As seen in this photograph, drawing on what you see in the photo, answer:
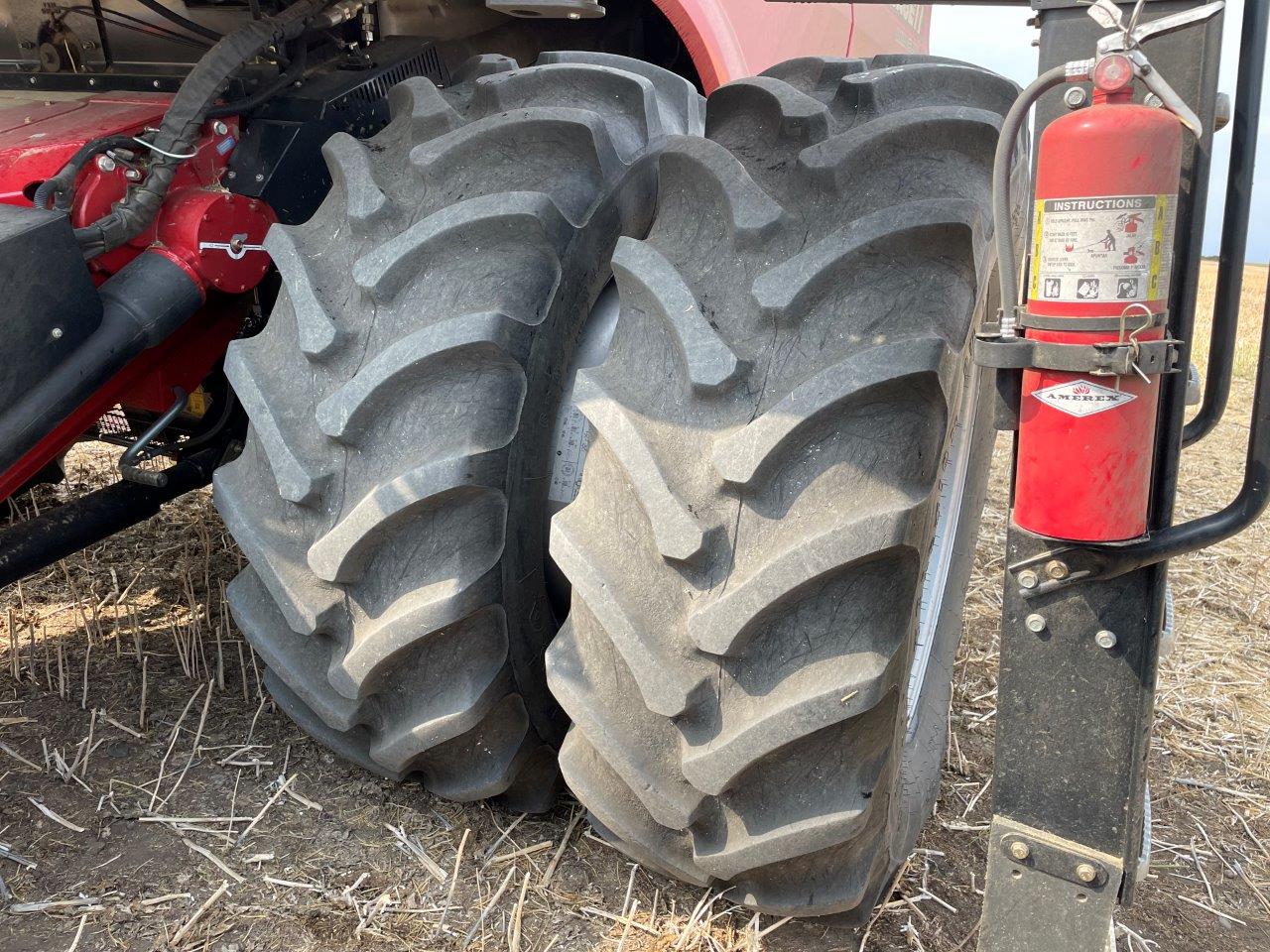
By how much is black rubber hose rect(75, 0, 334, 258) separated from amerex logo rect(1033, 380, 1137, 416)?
138 cm

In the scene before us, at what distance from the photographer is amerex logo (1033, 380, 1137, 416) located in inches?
41.6

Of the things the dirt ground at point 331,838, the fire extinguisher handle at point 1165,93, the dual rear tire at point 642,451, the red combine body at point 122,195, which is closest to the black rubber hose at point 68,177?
the red combine body at point 122,195

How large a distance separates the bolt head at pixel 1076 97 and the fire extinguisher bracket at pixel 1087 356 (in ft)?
0.75

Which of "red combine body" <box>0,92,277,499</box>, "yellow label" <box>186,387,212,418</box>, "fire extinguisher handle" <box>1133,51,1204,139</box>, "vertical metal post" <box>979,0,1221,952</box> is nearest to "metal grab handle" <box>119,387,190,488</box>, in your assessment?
"red combine body" <box>0,92,277,499</box>

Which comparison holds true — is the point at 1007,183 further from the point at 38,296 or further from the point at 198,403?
the point at 198,403

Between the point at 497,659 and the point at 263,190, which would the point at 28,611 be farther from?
the point at 497,659

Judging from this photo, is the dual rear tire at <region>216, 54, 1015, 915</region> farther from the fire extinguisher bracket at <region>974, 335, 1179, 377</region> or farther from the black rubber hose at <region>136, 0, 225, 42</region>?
the black rubber hose at <region>136, 0, 225, 42</region>

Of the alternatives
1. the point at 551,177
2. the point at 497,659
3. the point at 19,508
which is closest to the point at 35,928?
the point at 497,659

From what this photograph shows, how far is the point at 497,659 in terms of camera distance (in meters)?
1.67

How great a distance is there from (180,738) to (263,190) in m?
1.06

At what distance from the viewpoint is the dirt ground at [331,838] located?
5.65ft

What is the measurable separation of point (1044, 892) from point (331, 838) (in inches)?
46.1

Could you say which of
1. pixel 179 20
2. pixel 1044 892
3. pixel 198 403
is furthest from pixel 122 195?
pixel 1044 892

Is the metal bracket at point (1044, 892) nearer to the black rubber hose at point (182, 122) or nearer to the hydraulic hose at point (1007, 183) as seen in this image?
the hydraulic hose at point (1007, 183)
